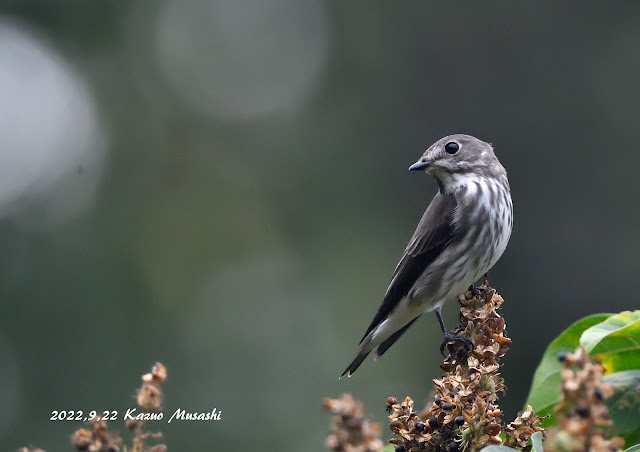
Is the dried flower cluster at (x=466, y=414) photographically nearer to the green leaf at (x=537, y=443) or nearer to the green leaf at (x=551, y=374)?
the green leaf at (x=551, y=374)

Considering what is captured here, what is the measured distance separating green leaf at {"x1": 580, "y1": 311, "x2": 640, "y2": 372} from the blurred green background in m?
7.64

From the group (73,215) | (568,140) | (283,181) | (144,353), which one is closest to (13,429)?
(144,353)

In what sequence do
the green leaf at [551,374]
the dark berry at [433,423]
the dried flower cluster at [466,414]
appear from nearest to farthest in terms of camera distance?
the dried flower cluster at [466,414] → the dark berry at [433,423] → the green leaf at [551,374]

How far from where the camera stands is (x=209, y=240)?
51.0 ft

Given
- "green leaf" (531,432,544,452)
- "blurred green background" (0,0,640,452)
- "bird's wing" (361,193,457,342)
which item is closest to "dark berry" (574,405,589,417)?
"green leaf" (531,432,544,452)

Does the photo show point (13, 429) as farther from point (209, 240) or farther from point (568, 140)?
point (568, 140)

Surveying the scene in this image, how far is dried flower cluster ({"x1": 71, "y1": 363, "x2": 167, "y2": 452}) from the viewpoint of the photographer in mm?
1891

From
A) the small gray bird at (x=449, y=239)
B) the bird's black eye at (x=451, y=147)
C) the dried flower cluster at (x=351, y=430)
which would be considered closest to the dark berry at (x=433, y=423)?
the dried flower cluster at (x=351, y=430)

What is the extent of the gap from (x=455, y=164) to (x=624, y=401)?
320 cm

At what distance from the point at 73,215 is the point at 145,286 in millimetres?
2167

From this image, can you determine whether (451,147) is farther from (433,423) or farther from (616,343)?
(433,423)

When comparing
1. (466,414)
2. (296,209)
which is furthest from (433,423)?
(296,209)

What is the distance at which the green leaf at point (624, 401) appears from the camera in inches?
92.9

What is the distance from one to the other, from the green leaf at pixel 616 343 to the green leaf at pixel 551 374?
11 cm
